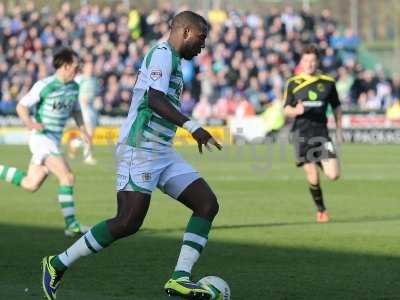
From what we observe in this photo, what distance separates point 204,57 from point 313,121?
2586cm

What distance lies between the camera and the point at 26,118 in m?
14.2

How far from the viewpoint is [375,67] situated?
46.6 metres

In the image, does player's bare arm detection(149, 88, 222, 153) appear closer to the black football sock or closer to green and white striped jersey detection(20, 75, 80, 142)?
green and white striped jersey detection(20, 75, 80, 142)

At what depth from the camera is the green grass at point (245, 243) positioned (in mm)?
10000

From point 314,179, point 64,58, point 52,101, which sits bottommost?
point 314,179

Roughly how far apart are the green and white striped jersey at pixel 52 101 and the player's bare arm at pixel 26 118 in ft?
0.21

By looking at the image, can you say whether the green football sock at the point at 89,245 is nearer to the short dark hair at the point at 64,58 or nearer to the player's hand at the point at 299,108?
the short dark hair at the point at 64,58

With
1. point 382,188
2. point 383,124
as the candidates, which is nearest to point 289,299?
point 382,188

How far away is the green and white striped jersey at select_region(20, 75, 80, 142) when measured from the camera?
14.4 meters

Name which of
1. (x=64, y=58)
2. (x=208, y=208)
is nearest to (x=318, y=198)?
(x=64, y=58)

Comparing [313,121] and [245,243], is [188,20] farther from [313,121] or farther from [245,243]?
[313,121]

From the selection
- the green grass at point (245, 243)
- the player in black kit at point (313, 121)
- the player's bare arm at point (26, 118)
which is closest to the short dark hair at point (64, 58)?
the player's bare arm at point (26, 118)

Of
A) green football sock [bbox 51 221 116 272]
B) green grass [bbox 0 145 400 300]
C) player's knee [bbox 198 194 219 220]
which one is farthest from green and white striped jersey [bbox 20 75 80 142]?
player's knee [bbox 198 194 219 220]

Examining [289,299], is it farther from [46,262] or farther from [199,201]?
[46,262]
